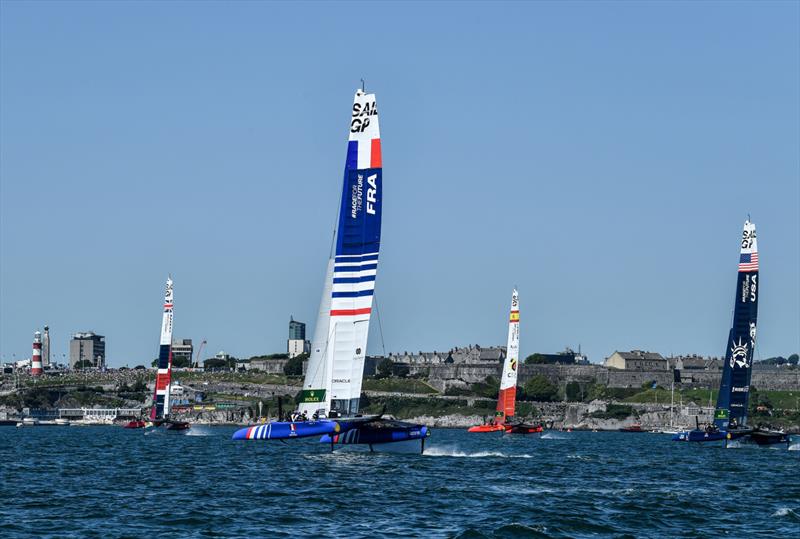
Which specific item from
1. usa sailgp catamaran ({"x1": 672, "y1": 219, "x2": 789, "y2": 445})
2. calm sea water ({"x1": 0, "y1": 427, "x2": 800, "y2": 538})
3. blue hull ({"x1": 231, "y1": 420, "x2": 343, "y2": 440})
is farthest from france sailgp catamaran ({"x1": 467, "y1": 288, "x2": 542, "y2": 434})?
blue hull ({"x1": 231, "y1": 420, "x2": 343, "y2": 440})

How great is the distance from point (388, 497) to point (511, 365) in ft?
243

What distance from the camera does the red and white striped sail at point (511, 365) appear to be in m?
109

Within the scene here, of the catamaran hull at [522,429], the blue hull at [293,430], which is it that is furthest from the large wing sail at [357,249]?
the catamaran hull at [522,429]

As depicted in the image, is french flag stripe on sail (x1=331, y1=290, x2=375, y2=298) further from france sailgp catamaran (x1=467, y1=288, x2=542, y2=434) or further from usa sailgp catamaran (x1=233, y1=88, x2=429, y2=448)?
france sailgp catamaran (x1=467, y1=288, x2=542, y2=434)

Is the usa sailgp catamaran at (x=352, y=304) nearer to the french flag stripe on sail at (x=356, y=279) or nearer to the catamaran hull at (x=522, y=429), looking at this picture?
the french flag stripe on sail at (x=356, y=279)

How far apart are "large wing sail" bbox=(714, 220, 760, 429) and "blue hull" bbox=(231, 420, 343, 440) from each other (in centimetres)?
3874

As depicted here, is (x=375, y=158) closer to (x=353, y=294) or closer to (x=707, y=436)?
(x=353, y=294)

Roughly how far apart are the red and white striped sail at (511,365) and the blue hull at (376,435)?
5674 centimetres

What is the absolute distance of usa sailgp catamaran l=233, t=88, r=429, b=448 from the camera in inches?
1955

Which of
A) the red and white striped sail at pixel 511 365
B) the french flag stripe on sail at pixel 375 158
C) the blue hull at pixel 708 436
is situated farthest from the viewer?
the red and white striped sail at pixel 511 365

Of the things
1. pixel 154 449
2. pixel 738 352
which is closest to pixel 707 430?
pixel 738 352

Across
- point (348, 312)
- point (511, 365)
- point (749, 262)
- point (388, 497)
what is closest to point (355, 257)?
point (348, 312)

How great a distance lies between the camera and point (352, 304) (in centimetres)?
5031

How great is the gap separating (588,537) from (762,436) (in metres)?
50.6
